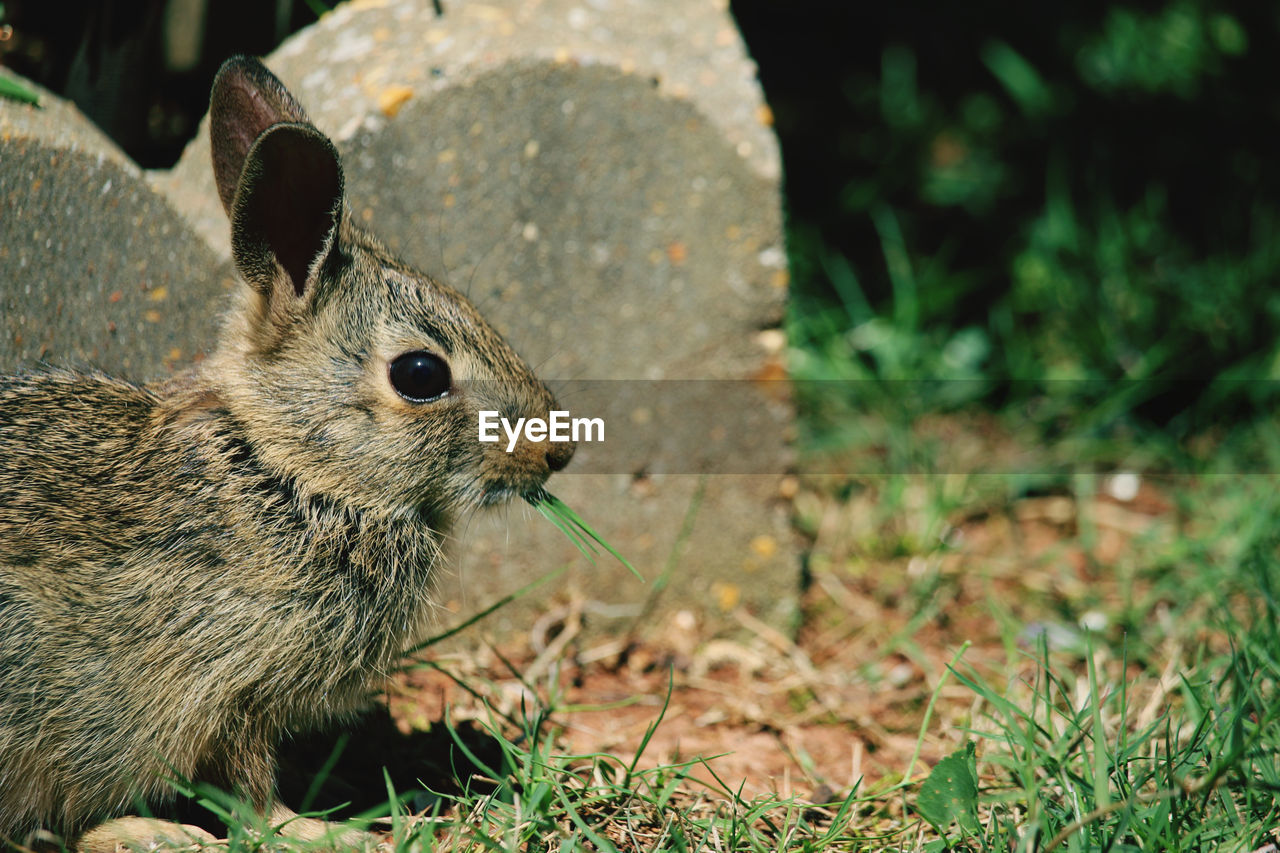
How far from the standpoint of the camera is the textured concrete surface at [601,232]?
147 inches

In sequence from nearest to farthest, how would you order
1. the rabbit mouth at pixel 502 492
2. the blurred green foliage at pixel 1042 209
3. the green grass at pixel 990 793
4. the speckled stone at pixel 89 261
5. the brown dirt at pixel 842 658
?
1. the green grass at pixel 990 793
2. the rabbit mouth at pixel 502 492
3. the speckled stone at pixel 89 261
4. the brown dirt at pixel 842 658
5. the blurred green foliage at pixel 1042 209

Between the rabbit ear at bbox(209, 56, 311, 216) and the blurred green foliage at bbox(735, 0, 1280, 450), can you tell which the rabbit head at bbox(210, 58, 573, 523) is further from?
the blurred green foliage at bbox(735, 0, 1280, 450)

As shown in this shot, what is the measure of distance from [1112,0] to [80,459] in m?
5.87

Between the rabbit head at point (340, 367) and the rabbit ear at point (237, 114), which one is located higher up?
the rabbit ear at point (237, 114)

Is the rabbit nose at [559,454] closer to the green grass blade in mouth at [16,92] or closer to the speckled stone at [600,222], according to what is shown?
the speckled stone at [600,222]

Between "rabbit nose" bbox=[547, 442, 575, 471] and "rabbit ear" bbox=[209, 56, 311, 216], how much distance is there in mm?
1034

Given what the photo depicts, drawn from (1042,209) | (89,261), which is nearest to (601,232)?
(89,261)

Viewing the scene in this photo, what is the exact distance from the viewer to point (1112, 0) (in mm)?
6441

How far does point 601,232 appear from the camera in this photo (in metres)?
4.02

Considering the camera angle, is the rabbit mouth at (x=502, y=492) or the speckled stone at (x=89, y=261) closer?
the rabbit mouth at (x=502, y=492)

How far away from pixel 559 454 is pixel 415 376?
434 millimetres

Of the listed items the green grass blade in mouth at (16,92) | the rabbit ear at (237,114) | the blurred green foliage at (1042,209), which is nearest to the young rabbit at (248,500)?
the rabbit ear at (237,114)

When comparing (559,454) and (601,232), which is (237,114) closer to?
(559,454)

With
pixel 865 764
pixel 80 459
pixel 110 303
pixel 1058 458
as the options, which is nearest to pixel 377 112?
pixel 110 303
